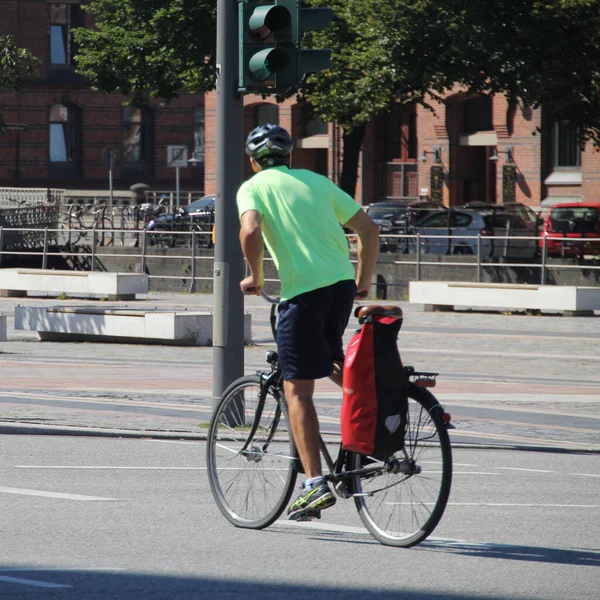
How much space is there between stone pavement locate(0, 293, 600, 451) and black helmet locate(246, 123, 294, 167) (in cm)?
385

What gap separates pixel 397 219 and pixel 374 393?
33.4 metres

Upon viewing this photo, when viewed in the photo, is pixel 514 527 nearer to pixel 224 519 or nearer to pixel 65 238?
pixel 224 519

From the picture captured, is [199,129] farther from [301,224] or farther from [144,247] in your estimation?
[301,224]

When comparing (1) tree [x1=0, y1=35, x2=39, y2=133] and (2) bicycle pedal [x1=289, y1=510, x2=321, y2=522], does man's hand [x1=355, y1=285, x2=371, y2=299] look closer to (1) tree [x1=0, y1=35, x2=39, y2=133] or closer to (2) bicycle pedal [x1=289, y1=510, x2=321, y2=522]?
(2) bicycle pedal [x1=289, y1=510, x2=321, y2=522]

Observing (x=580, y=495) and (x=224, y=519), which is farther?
(x=580, y=495)

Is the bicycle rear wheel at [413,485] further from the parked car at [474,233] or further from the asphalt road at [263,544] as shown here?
the parked car at [474,233]

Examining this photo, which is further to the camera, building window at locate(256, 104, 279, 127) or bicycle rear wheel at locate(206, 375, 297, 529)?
building window at locate(256, 104, 279, 127)

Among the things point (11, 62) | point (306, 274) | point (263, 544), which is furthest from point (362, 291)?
point (11, 62)

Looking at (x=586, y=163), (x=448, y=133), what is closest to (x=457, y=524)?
(x=586, y=163)

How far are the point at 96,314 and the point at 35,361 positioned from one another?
3.14m

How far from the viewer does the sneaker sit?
638 cm

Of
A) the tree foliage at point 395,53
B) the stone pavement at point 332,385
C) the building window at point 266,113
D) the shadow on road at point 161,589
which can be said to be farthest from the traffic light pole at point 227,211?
the building window at point 266,113

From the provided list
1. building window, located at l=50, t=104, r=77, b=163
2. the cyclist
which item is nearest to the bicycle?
the cyclist

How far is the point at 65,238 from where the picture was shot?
39938 mm
